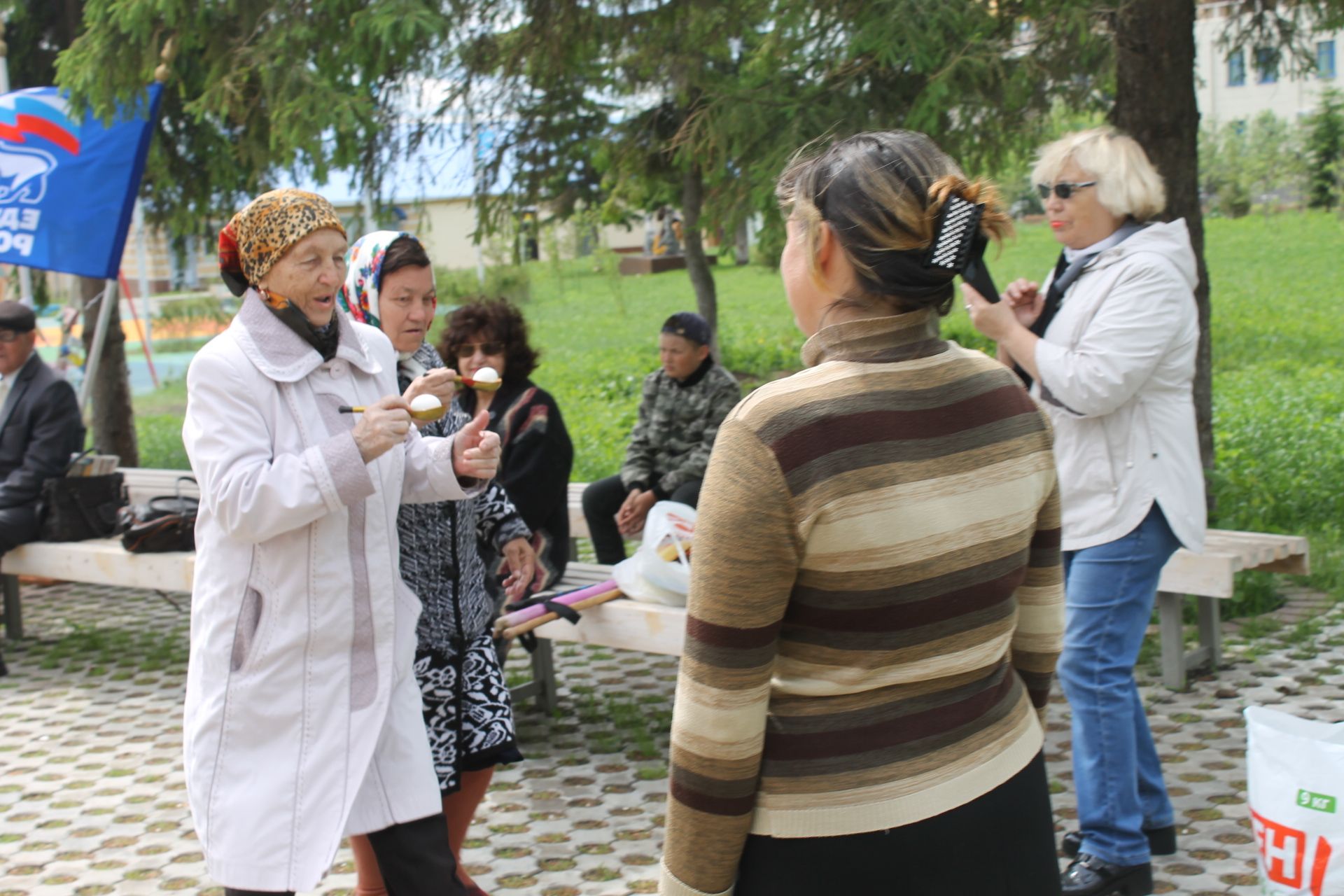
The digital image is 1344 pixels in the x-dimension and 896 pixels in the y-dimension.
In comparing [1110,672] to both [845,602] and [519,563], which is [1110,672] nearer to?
[519,563]

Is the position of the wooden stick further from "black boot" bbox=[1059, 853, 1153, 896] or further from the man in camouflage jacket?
"black boot" bbox=[1059, 853, 1153, 896]

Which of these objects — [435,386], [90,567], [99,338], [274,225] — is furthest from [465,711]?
[99,338]

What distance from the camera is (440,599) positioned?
3.32m

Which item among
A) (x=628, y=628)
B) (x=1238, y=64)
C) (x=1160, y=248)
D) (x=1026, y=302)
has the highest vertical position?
(x=1238, y=64)

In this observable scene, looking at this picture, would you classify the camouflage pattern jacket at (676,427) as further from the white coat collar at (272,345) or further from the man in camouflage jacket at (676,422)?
the white coat collar at (272,345)

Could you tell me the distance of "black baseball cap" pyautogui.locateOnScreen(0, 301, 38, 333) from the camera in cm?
675

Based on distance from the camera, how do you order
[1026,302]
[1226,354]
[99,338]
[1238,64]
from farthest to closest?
[1226,354]
[1238,64]
[99,338]
[1026,302]

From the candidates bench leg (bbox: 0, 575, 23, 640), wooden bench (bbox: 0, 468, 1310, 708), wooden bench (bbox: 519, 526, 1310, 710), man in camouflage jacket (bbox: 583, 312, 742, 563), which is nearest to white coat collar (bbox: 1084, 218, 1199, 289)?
wooden bench (bbox: 0, 468, 1310, 708)

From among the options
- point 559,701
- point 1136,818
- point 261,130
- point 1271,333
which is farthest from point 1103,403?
point 1271,333

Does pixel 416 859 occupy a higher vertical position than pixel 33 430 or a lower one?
lower

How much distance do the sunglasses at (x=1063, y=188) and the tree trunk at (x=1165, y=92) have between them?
3099 mm

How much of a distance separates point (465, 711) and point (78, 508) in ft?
14.3

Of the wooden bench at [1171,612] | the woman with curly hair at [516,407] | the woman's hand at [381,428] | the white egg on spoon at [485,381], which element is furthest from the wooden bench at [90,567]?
the woman's hand at [381,428]

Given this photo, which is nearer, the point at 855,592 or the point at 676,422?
the point at 855,592
